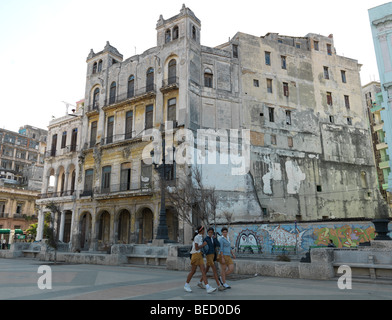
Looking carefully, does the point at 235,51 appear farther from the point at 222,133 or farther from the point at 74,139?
the point at 74,139

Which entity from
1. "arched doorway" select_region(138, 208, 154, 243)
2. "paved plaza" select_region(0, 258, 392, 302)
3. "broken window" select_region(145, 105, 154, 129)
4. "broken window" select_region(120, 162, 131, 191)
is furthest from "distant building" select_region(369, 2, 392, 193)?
"broken window" select_region(120, 162, 131, 191)

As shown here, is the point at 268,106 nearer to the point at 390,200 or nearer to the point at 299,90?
the point at 299,90

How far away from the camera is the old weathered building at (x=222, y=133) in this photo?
26.9 meters

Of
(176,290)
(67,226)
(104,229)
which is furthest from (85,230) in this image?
(176,290)

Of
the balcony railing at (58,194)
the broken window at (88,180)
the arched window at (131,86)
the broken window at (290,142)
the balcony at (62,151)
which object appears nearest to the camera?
the arched window at (131,86)

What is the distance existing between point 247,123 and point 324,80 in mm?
11993

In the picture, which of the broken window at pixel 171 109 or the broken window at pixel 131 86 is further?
the broken window at pixel 131 86

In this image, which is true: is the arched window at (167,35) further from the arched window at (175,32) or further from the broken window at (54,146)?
the broken window at (54,146)

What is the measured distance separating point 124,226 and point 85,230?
16.6ft

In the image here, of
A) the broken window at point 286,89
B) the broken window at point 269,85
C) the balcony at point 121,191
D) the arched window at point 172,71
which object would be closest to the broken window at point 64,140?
the balcony at point 121,191

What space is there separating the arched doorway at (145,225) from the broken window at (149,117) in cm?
742

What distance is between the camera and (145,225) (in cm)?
2728

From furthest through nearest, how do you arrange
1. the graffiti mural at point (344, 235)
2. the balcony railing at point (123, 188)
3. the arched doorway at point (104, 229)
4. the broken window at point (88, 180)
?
the broken window at point (88, 180) → the arched doorway at point (104, 229) → the balcony railing at point (123, 188) → the graffiti mural at point (344, 235)
